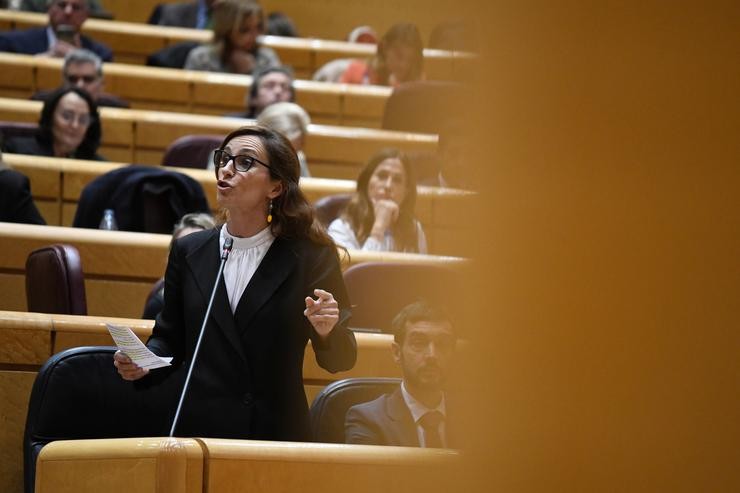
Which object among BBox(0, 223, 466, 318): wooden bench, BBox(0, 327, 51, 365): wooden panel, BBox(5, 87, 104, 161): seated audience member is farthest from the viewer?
BBox(5, 87, 104, 161): seated audience member

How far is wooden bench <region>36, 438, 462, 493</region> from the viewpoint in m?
0.98

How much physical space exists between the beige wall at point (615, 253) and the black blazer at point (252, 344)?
2.42 ft

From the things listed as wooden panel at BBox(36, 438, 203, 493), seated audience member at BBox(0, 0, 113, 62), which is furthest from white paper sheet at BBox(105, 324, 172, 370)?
seated audience member at BBox(0, 0, 113, 62)

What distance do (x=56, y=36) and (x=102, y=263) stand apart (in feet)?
5.87

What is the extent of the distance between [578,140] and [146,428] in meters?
1.04

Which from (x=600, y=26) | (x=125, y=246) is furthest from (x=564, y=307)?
(x=125, y=246)

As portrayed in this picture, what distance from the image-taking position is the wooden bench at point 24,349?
160 cm

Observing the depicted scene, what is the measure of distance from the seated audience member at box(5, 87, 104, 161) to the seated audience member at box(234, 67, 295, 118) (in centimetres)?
53

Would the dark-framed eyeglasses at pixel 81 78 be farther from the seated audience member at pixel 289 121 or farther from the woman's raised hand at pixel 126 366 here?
the woman's raised hand at pixel 126 366

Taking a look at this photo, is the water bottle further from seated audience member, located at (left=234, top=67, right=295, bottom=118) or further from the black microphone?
the black microphone

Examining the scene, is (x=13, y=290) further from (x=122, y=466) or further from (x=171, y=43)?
(x=171, y=43)

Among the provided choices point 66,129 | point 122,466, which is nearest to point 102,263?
point 66,129

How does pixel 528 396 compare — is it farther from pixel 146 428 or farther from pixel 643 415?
pixel 146 428

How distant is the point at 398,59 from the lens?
3.68 metres
